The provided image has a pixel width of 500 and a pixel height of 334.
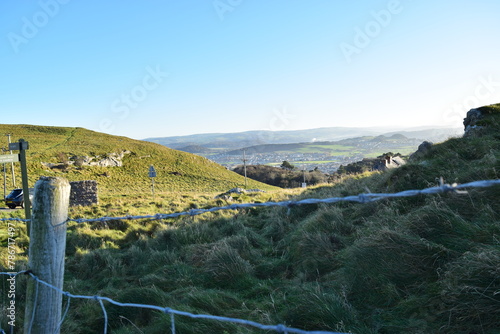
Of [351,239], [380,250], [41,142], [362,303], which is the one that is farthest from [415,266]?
[41,142]

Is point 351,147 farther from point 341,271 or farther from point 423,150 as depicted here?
point 341,271

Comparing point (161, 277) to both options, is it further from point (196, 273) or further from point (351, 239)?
point (351, 239)

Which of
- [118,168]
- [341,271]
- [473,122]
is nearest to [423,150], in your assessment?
[473,122]

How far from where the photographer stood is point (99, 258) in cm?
660

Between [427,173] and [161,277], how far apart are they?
5.84m

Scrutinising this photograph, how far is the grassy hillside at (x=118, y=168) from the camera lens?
145 feet

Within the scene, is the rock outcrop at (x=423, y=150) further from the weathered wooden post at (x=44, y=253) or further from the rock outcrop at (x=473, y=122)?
the weathered wooden post at (x=44, y=253)

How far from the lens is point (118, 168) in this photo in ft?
170

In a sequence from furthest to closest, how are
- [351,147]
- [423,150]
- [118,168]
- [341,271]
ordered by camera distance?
[351,147]
[118,168]
[423,150]
[341,271]

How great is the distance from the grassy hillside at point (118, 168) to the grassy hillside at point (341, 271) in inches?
1300

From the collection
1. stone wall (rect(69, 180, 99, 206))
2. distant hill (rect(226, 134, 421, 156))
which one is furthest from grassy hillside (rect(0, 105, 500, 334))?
distant hill (rect(226, 134, 421, 156))

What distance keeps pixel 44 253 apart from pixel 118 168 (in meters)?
53.3

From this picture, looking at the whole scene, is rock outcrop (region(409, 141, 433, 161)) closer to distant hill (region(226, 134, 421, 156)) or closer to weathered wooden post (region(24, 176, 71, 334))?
weathered wooden post (region(24, 176, 71, 334))

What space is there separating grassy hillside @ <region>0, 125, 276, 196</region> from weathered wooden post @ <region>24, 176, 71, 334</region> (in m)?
36.4
